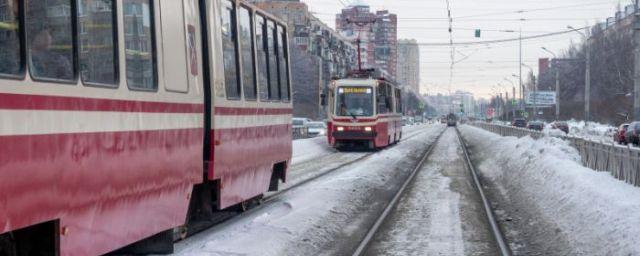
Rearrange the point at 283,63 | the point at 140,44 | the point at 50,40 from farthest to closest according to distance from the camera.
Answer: the point at 283,63, the point at 140,44, the point at 50,40

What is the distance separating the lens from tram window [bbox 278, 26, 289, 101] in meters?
13.8

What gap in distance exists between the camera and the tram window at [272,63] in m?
13.0

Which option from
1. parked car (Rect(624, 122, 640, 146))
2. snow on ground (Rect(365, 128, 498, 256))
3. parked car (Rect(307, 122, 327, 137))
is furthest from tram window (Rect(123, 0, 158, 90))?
parked car (Rect(307, 122, 327, 137))

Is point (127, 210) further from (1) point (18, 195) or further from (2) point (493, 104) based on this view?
(2) point (493, 104)

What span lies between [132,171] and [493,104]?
181 m

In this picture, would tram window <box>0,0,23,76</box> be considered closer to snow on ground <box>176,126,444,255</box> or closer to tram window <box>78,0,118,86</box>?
tram window <box>78,0,118,86</box>

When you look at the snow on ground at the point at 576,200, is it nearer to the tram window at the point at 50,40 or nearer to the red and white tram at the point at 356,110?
the tram window at the point at 50,40

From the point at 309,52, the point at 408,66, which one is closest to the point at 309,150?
the point at 309,52

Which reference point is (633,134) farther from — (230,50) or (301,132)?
(230,50)

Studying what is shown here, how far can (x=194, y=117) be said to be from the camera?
9.07m

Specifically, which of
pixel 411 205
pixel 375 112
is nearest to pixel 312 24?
pixel 375 112

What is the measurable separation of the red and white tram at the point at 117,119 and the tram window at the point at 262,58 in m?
0.65

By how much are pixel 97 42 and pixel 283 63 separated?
7.32m

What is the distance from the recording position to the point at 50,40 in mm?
5953
